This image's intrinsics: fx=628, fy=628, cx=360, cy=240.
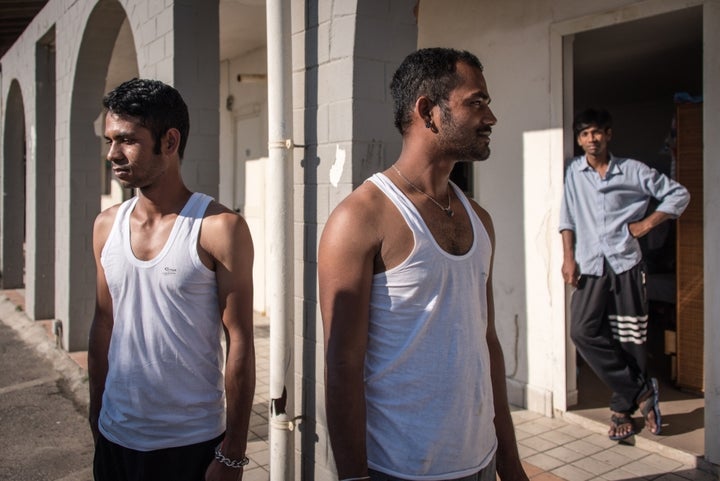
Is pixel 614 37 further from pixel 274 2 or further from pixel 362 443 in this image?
pixel 362 443

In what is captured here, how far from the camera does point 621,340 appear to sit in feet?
13.8

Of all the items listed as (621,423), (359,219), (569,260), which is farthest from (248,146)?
(359,219)

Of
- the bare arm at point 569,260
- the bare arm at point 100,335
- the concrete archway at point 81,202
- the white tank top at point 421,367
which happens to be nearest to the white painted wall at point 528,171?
the bare arm at point 569,260

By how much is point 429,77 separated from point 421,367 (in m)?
0.86

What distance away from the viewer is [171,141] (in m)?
2.34

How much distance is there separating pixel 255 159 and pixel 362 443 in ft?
23.7

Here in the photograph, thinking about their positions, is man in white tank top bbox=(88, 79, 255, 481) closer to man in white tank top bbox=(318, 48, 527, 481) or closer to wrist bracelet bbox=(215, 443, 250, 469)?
wrist bracelet bbox=(215, 443, 250, 469)

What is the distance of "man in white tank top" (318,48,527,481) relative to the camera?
5.71ft

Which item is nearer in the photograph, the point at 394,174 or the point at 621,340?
the point at 394,174

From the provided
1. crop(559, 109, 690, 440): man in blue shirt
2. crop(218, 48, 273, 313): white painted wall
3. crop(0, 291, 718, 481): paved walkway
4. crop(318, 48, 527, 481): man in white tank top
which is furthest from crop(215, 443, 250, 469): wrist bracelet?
crop(218, 48, 273, 313): white painted wall

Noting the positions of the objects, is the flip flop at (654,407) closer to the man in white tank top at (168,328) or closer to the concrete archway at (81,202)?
the man in white tank top at (168,328)

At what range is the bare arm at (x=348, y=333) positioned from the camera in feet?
5.68

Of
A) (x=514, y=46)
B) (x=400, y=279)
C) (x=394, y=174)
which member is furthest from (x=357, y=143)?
(x=514, y=46)

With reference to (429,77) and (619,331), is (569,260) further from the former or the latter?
(429,77)
